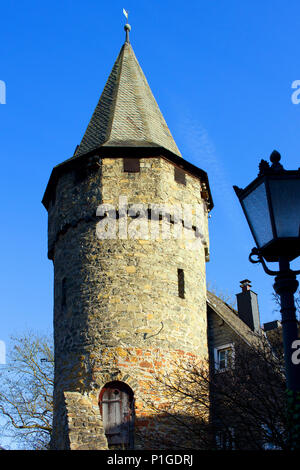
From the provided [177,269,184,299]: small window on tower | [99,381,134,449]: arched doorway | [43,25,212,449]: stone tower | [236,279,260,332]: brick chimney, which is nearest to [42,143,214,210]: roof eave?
[43,25,212,449]: stone tower

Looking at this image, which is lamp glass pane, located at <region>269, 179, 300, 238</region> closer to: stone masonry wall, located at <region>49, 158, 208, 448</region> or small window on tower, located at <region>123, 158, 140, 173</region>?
stone masonry wall, located at <region>49, 158, 208, 448</region>

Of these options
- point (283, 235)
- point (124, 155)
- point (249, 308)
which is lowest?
point (283, 235)

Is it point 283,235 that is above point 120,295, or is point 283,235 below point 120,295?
below

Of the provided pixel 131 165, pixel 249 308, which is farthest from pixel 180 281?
pixel 249 308

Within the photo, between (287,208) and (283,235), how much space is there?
0.69 feet

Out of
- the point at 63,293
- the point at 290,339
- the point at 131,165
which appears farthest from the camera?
the point at 131,165

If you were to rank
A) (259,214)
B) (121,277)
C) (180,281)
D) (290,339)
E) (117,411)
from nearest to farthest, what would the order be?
(290,339) < (259,214) < (117,411) < (121,277) < (180,281)

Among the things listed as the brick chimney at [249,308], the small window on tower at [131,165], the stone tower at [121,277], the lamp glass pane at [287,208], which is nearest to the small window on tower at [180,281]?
the stone tower at [121,277]

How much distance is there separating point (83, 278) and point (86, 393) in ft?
9.82

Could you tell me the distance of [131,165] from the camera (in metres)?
16.8

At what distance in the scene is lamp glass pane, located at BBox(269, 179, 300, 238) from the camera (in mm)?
4668

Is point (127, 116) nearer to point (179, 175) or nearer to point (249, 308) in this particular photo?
point (179, 175)

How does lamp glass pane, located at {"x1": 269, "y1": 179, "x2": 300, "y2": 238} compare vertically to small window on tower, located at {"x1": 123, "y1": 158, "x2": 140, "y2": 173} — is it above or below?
below
